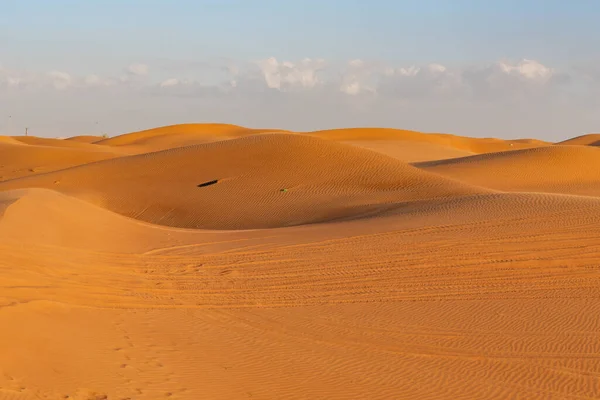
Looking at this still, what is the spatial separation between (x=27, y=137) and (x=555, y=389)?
293ft

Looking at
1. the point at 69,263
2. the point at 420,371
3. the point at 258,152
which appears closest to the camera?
the point at 420,371

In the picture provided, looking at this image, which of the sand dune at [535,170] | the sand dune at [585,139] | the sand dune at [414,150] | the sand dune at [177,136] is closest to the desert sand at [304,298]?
the sand dune at [535,170]

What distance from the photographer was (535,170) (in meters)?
42.6

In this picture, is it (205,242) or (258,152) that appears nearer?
(205,242)

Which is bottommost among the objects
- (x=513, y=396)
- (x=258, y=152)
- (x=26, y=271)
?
(x=513, y=396)

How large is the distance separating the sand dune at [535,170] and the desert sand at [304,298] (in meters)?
12.7

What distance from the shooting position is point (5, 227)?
15969 mm

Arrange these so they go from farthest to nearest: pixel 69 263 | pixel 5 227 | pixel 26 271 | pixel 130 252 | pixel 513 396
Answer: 1. pixel 130 252
2. pixel 5 227
3. pixel 69 263
4. pixel 26 271
5. pixel 513 396

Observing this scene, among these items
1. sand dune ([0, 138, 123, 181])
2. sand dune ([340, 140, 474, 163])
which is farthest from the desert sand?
sand dune ([340, 140, 474, 163])

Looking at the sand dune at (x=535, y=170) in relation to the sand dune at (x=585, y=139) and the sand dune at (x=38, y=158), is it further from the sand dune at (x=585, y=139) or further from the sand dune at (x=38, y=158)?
the sand dune at (x=585, y=139)

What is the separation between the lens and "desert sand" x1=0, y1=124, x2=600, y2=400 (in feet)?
26.6

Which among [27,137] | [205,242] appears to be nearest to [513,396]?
[205,242]

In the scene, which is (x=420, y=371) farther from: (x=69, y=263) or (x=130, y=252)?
(x=130, y=252)

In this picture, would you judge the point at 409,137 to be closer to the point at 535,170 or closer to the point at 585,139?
the point at 585,139
